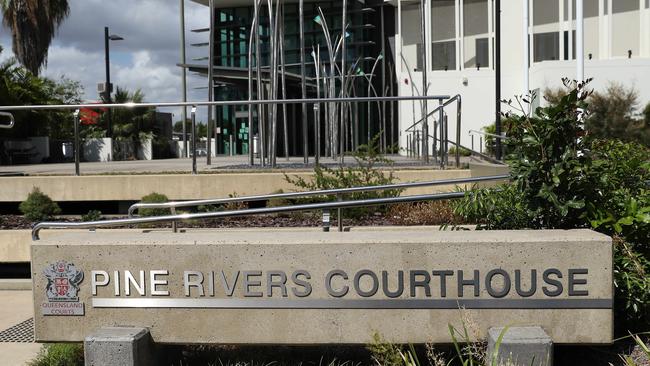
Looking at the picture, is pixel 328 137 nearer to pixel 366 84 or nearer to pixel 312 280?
pixel 312 280

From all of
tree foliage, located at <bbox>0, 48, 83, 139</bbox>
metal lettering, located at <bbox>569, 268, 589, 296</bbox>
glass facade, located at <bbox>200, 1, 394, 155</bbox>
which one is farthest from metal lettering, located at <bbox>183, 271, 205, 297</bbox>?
glass facade, located at <bbox>200, 1, 394, 155</bbox>

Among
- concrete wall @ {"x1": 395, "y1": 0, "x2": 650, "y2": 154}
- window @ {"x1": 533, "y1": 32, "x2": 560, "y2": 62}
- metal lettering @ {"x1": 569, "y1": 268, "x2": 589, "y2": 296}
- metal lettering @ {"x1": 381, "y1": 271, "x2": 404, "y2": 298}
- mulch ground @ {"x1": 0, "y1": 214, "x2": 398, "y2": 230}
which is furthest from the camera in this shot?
window @ {"x1": 533, "y1": 32, "x2": 560, "y2": 62}

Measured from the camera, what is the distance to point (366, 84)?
3772cm

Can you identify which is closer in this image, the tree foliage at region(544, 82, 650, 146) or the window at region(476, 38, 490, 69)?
the tree foliage at region(544, 82, 650, 146)

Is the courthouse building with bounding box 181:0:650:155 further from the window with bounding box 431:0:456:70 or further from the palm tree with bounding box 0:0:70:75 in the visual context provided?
the palm tree with bounding box 0:0:70:75

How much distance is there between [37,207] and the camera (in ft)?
33.1

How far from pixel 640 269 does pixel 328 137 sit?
990 cm

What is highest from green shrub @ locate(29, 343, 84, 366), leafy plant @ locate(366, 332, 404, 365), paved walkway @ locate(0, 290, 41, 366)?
leafy plant @ locate(366, 332, 404, 365)

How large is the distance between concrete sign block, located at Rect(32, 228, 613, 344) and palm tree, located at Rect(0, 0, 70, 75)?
32.2 meters

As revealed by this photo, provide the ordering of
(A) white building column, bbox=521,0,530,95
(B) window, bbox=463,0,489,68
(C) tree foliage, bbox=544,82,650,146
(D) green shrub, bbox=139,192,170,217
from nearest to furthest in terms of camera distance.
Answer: (D) green shrub, bbox=139,192,170,217
(A) white building column, bbox=521,0,530,95
(C) tree foliage, bbox=544,82,650,146
(B) window, bbox=463,0,489,68

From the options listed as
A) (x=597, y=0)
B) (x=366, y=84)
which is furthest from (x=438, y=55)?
(x=597, y=0)

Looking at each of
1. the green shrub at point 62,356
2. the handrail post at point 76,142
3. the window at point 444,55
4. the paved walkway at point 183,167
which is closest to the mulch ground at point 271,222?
the handrail post at point 76,142

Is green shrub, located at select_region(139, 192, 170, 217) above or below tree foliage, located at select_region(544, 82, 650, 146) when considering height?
below

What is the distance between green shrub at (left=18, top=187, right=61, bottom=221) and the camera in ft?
33.0
